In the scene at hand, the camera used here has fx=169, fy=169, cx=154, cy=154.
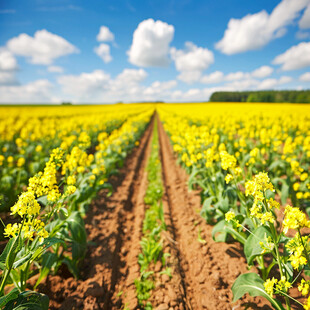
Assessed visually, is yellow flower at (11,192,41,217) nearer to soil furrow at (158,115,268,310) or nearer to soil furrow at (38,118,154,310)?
soil furrow at (38,118,154,310)

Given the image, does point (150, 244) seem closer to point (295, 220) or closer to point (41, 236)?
point (41, 236)

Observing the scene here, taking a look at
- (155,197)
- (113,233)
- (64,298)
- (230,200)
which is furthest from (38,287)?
(230,200)

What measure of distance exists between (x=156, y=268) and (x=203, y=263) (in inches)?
35.1

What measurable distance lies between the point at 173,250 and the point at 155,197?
2.08 meters

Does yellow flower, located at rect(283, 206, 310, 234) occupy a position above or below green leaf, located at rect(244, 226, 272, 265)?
→ above

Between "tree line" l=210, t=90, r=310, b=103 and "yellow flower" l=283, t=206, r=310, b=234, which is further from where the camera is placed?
"tree line" l=210, t=90, r=310, b=103

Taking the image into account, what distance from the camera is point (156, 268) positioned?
3135 millimetres

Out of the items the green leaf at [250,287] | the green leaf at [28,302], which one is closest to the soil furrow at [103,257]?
the green leaf at [28,302]

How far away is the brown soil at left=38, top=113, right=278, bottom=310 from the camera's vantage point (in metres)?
2.63

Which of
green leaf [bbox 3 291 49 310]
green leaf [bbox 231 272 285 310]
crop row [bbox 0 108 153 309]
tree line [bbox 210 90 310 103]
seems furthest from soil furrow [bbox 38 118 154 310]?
tree line [bbox 210 90 310 103]

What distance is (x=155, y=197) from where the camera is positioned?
5.46m

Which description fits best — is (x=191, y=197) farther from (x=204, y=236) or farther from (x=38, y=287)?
(x=38, y=287)

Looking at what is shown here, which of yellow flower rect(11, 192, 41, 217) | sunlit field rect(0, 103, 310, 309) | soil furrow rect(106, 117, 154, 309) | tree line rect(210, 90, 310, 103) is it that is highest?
tree line rect(210, 90, 310, 103)

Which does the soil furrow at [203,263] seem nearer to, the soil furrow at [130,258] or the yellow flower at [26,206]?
the soil furrow at [130,258]
